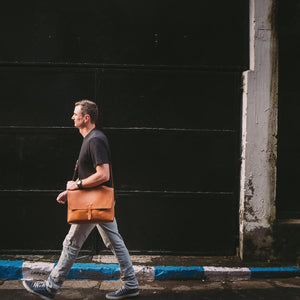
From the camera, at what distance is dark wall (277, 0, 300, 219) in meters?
5.35

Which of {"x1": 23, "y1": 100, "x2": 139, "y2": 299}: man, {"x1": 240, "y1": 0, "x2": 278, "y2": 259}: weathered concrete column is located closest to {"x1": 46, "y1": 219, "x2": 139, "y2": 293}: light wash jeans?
{"x1": 23, "y1": 100, "x2": 139, "y2": 299}: man

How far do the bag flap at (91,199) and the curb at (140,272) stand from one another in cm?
133

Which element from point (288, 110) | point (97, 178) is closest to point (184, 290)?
point (97, 178)

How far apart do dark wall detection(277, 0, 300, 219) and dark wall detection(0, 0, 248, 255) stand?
1.89 ft

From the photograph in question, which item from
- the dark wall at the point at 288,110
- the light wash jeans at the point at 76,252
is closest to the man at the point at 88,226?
the light wash jeans at the point at 76,252

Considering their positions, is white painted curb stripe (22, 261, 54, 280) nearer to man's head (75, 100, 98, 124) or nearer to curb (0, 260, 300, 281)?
curb (0, 260, 300, 281)

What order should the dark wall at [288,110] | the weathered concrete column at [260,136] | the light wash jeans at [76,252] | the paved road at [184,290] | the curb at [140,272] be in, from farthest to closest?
the dark wall at [288,110] < the weathered concrete column at [260,136] < the curb at [140,272] < the paved road at [184,290] < the light wash jeans at [76,252]

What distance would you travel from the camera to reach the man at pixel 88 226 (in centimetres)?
381

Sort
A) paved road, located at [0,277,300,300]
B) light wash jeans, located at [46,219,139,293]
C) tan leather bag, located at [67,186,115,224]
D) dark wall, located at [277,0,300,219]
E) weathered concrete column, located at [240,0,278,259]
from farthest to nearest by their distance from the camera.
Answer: dark wall, located at [277,0,300,219] → weathered concrete column, located at [240,0,278,259] → paved road, located at [0,277,300,300] → light wash jeans, located at [46,219,139,293] → tan leather bag, located at [67,186,115,224]

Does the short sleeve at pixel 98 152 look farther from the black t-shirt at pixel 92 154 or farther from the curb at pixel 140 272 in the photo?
the curb at pixel 140 272

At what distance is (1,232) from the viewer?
5.25 metres

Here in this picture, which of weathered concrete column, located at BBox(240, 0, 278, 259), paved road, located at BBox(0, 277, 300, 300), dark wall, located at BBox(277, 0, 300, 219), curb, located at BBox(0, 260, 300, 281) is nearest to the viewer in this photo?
paved road, located at BBox(0, 277, 300, 300)

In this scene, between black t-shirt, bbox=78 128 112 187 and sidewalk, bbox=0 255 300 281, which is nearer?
black t-shirt, bbox=78 128 112 187

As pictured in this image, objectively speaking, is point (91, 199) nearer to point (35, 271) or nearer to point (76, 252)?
point (76, 252)
